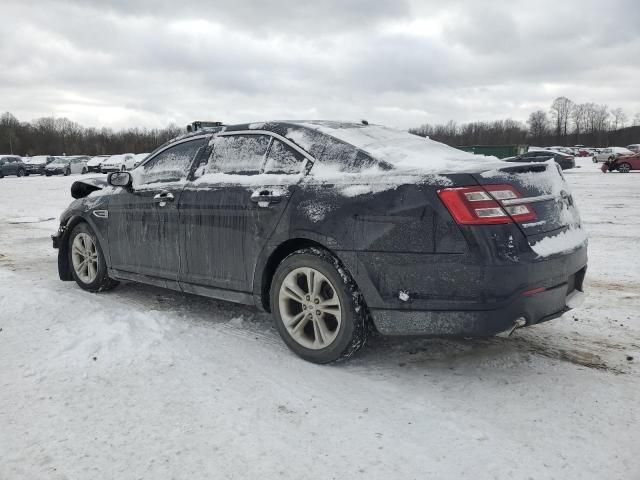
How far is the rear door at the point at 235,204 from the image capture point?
362 cm

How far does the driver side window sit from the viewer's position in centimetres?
438

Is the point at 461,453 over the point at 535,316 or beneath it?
beneath

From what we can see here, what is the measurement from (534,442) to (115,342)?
2.63m

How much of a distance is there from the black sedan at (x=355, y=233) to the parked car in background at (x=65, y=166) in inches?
1501

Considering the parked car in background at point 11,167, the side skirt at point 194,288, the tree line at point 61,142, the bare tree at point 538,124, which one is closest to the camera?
the side skirt at point 194,288

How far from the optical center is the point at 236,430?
104 inches

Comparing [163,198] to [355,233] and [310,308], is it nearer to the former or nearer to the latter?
[310,308]

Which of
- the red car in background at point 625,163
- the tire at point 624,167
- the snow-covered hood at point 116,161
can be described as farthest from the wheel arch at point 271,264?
the snow-covered hood at point 116,161

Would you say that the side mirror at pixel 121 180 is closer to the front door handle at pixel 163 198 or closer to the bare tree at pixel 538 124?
the front door handle at pixel 163 198

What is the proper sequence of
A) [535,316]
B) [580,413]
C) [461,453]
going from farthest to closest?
[535,316]
[580,413]
[461,453]

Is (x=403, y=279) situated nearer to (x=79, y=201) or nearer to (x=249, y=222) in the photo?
(x=249, y=222)

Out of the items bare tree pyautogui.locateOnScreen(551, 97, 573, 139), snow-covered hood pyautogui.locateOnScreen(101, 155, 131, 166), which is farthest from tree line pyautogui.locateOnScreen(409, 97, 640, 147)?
snow-covered hood pyautogui.locateOnScreen(101, 155, 131, 166)

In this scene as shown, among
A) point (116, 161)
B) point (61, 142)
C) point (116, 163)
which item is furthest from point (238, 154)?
point (61, 142)

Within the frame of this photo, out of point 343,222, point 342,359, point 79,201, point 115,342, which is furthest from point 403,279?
point 79,201
